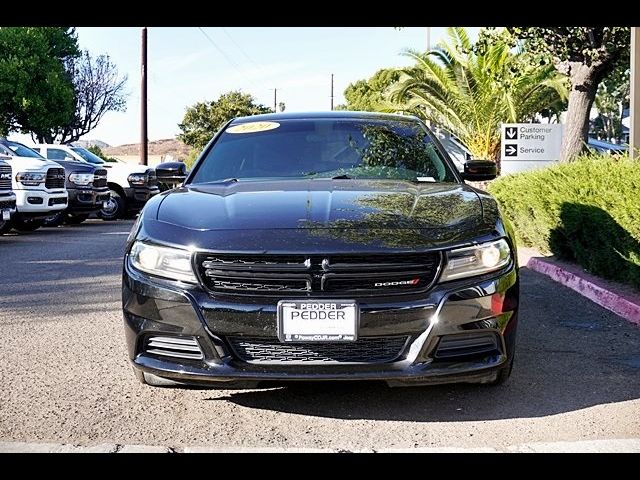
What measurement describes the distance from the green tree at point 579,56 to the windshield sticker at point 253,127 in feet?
28.0

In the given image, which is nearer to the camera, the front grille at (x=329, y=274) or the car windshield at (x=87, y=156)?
the front grille at (x=329, y=274)

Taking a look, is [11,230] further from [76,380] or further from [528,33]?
[76,380]

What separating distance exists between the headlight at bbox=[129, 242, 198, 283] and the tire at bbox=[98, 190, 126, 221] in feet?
51.2

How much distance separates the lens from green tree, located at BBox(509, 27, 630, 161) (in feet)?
43.7

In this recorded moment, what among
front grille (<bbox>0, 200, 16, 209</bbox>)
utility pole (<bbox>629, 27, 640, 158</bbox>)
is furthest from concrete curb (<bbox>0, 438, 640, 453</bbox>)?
front grille (<bbox>0, 200, 16, 209</bbox>)

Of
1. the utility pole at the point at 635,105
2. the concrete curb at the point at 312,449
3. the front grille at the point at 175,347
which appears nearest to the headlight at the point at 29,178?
the utility pole at the point at 635,105

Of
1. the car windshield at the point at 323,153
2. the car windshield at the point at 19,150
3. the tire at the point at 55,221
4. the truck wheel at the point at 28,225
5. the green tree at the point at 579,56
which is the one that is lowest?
the tire at the point at 55,221

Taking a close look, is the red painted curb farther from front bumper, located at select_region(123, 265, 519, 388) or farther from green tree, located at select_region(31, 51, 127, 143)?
green tree, located at select_region(31, 51, 127, 143)

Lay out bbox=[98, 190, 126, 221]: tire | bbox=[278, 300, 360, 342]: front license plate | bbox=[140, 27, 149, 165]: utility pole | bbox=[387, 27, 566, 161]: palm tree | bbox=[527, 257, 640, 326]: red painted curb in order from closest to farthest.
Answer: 1. bbox=[278, 300, 360, 342]: front license plate
2. bbox=[527, 257, 640, 326]: red painted curb
3. bbox=[98, 190, 126, 221]: tire
4. bbox=[387, 27, 566, 161]: palm tree
5. bbox=[140, 27, 149, 165]: utility pole

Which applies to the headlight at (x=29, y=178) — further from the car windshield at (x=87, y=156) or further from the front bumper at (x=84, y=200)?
the car windshield at (x=87, y=156)

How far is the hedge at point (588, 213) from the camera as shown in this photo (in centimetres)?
676
